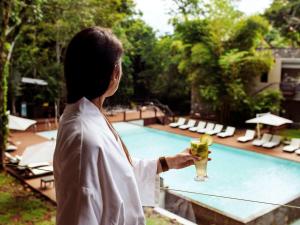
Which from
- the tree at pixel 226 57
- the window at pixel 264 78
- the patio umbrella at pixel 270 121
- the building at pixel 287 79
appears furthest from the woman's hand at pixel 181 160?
the window at pixel 264 78

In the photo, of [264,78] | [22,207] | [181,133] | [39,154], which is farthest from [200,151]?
[264,78]

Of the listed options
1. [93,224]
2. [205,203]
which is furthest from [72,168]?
[205,203]

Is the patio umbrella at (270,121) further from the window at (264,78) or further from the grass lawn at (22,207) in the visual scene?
the grass lawn at (22,207)

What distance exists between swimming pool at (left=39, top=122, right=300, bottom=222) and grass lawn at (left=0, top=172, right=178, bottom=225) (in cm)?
183

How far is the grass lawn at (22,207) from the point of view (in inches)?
207

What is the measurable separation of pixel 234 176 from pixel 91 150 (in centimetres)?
663

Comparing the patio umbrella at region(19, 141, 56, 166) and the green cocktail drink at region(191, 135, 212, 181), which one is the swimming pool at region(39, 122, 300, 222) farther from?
the patio umbrella at region(19, 141, 56, 166)

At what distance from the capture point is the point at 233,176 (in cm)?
720

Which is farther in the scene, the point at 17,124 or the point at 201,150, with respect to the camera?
the point at 17,124

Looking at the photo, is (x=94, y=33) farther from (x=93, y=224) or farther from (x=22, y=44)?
(x=22, y=44)

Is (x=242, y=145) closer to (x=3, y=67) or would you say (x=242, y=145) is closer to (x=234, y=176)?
(x=234, y=176)

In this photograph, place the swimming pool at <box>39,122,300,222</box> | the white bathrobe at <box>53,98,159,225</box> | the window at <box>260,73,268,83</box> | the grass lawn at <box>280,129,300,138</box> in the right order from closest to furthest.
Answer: the white bathrobe at <box>53,98,159,225</box>
the swimming pool at <box>39,122,300,222</box>
the grass lawn at <box>280,129,300,138</box>
the window at <box>260,73,268,83</box>

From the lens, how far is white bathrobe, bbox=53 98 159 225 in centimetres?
110

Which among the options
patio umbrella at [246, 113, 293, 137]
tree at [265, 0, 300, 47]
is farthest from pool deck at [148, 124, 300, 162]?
tree at [265, 0, 300, 47]
